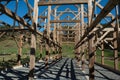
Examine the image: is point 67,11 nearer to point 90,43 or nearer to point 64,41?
point 64,41

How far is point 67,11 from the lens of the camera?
21.0 meters

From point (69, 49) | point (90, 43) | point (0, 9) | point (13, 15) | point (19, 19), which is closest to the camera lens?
point (0, 9)

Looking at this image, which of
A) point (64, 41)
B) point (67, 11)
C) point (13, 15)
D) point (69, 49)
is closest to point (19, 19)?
point (13, 15)

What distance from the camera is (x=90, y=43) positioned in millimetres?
7234

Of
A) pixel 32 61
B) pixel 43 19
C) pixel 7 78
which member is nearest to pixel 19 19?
pixel 32 61

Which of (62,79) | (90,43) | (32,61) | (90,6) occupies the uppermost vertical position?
(90,6)

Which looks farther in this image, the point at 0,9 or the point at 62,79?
the point at 62,79

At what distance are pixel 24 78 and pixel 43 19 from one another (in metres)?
7.37

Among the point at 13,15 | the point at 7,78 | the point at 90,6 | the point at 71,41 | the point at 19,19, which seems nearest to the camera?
the point at 13,15

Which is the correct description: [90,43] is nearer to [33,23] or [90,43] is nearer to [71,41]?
[33,23]

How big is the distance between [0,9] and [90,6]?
4452 mm

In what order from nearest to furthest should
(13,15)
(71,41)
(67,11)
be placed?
(13,15), (67,11), (71,41)

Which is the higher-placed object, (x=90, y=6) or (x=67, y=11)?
(x=67, y=11)

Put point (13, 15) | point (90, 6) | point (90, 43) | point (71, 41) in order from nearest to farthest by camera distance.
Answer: point (13, 15), point (90, 43), point (90, 6), point (71, 41)
